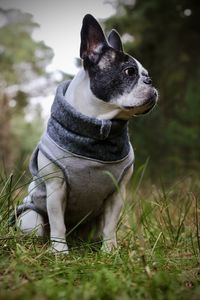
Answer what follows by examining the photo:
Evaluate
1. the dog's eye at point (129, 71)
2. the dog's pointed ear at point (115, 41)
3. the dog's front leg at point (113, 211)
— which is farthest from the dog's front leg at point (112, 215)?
the dog's pointed ear at point (115, 41)

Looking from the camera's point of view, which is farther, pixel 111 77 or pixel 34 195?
pixel 34 195

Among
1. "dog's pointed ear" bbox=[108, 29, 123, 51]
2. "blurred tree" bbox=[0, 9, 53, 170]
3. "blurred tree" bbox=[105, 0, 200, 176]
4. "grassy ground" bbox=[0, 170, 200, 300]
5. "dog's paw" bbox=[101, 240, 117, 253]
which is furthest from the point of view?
"blurred tree" bbox=[0, 9, 53, 170]

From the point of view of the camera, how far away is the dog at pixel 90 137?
2221 millimetres

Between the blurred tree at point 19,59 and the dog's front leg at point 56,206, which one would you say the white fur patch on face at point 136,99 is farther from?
the blurred tree at point 19,59

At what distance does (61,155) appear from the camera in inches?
87.2

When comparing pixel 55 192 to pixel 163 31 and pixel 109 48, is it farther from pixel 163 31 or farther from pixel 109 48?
pixel 163 31

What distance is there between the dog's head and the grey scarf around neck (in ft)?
0.37

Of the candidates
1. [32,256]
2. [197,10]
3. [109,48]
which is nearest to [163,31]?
[197,10]

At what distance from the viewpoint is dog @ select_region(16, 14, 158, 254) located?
2221mm

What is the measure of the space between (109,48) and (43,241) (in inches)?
39.1

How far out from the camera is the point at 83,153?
7.29ft

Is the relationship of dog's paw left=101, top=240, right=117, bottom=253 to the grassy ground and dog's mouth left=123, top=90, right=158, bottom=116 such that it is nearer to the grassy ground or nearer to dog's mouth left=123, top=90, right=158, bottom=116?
the grassy ground

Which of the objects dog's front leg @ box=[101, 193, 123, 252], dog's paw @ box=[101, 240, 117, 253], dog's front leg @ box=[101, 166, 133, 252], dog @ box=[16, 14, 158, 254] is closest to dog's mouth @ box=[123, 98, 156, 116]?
dog @ box=[16, 14, 158, 254]

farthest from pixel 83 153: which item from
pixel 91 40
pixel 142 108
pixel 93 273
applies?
pixel 93 273
